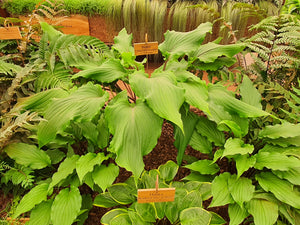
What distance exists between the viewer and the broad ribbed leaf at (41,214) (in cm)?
106

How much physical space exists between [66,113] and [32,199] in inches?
17.3

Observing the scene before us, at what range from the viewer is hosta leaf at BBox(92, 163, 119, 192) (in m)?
1.06

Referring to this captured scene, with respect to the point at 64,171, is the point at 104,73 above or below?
above

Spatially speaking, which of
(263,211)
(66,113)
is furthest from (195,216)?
(66,113)

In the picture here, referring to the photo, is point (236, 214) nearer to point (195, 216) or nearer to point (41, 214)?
point (195, 216)

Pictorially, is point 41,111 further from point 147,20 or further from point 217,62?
point 147,20

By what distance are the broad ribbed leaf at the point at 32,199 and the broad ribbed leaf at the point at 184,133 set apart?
2.29ft

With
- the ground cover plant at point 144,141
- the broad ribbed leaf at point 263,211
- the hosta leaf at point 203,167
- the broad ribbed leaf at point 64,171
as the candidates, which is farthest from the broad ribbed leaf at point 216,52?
the broad ribbed leaf at point 64,171

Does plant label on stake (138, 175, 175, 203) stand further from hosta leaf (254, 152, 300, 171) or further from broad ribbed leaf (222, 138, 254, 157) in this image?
hosta leaf (254, 152, 300, 171)

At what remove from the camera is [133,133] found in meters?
1.04

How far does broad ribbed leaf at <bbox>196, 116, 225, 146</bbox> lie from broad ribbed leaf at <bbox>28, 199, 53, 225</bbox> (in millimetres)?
870

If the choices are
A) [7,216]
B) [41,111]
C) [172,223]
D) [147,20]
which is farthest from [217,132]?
[147,20]

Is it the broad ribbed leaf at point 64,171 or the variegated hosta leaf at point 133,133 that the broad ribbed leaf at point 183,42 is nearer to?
the variegated hosta leaf at point 133,133

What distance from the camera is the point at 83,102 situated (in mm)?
1122
